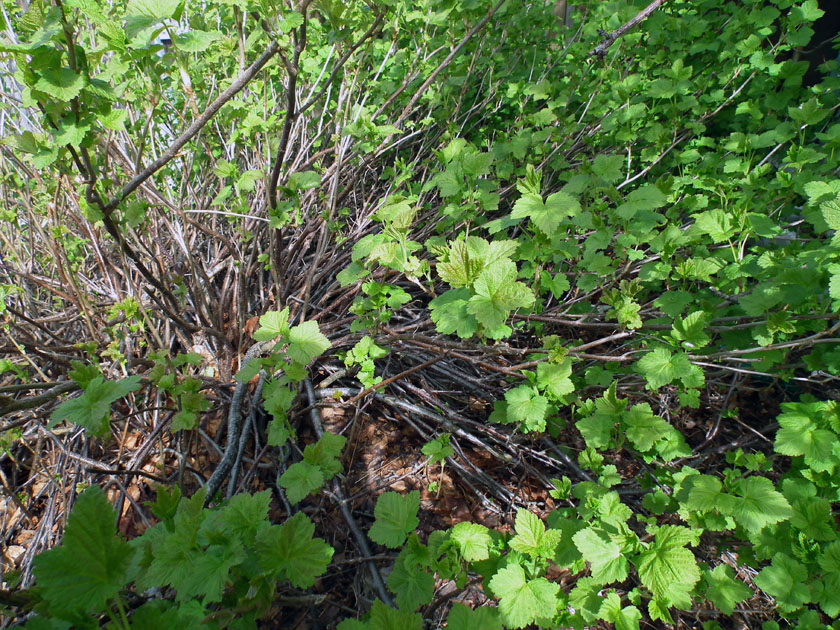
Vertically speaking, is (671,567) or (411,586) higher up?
(411,586)

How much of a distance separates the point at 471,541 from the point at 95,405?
1.04 meters

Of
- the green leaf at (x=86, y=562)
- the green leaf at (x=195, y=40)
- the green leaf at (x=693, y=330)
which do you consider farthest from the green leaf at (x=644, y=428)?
the green leaf at (x=195, y=40)

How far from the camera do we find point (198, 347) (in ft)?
8.07

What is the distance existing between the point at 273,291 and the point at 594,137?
218 cm

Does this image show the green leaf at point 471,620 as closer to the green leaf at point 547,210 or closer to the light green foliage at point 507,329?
the light green foliage at point 507,329

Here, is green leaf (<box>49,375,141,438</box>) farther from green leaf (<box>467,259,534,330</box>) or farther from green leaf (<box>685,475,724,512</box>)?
green leaf (<box>685,475,724,512</box>)

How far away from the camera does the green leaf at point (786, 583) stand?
1.22m

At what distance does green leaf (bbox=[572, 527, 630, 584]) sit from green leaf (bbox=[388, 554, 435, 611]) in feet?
1.30

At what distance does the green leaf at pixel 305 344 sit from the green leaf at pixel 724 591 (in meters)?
1.30

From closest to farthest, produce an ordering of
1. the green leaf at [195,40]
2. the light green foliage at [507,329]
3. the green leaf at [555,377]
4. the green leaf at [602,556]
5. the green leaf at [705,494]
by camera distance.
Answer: the light green foliage at [507,329] → the green leaf at [602,556] → the green leaf at [705,494] → the green leaf at [195,40] → the green leaf at [555,377]

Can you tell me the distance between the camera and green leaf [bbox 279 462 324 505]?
136 centimetres

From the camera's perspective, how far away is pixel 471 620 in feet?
3.16

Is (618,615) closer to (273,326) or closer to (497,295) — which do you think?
(497,295)

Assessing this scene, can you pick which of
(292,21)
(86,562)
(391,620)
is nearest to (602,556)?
(391,620)
